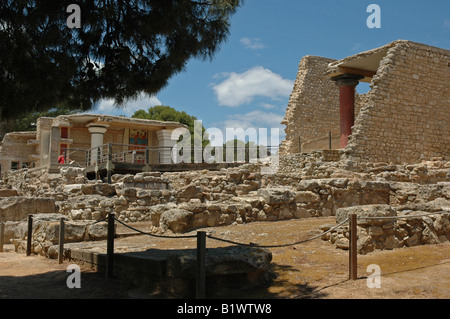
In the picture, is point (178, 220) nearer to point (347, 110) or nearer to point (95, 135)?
point (347, 110)

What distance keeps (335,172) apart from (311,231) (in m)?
5.91

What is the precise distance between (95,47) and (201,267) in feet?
13.5

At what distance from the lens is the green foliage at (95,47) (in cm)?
576

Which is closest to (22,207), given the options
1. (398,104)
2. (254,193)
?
(254,193)

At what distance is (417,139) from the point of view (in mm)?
15109

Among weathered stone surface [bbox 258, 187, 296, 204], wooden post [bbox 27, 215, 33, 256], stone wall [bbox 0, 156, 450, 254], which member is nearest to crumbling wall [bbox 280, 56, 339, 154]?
stone wall [bbox 0, 156, 450, 254]

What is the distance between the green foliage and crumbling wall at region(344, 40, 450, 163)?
8789mm

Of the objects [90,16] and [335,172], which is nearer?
[90,16]

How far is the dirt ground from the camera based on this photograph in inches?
188

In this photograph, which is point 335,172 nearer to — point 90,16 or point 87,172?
point 90,16

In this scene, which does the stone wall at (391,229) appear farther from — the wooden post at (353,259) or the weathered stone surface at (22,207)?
the weathered stone surface at (22,207)

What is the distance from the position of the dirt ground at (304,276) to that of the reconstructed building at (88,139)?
17.6 m
